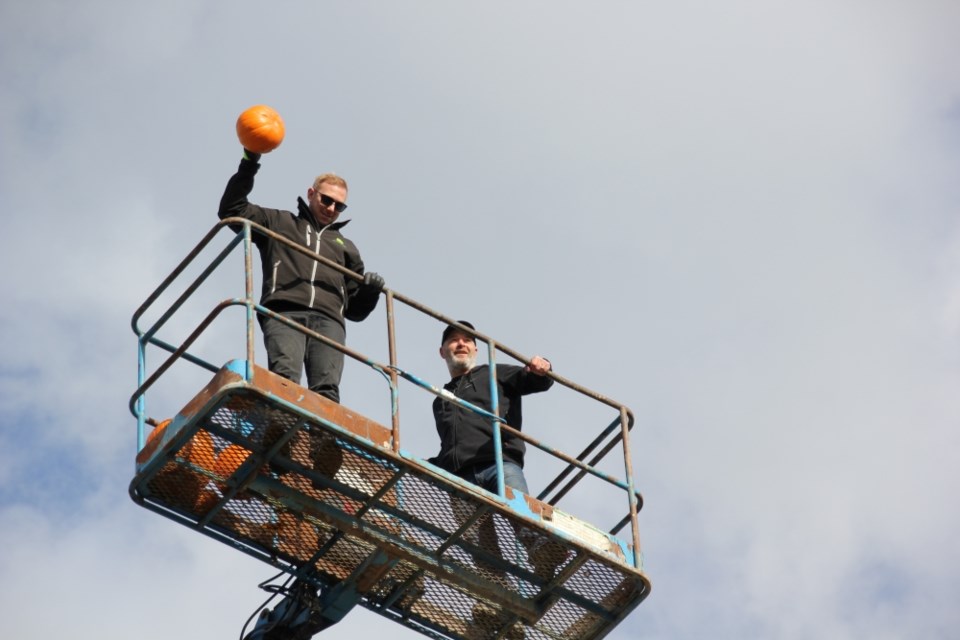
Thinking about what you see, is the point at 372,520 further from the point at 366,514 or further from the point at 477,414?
the point at 477,414

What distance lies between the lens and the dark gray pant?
12.5 meters

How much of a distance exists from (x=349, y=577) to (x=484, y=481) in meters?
1.29

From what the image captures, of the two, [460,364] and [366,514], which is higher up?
[460,364]

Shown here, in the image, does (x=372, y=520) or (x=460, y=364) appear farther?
(x=460, y=364)

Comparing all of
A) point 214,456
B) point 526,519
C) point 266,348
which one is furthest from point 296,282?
point 526,519

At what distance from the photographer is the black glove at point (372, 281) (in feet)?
44.0

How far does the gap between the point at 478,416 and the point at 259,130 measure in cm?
285

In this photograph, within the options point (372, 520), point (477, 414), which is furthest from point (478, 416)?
point (372, 520)

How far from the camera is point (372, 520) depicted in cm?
1268

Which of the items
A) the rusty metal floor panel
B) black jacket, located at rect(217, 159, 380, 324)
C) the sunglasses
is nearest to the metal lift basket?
the rusty metal floor panel

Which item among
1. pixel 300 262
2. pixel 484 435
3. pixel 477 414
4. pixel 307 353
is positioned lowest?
pixel 307 353

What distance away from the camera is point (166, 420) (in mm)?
12750

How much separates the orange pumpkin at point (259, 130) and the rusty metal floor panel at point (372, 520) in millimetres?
2016

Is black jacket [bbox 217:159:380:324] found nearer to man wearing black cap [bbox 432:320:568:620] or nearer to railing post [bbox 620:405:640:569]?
man wearing black cap [bbox 432:320:568:620]
